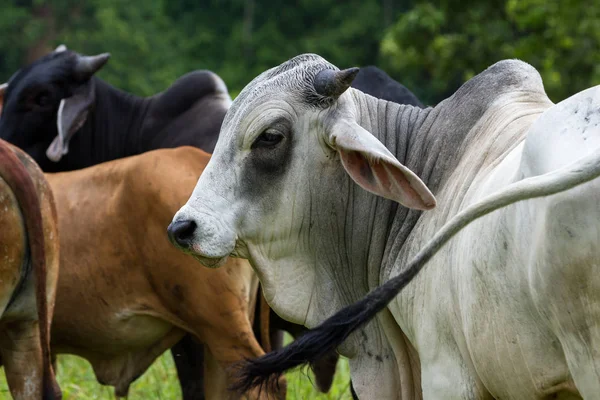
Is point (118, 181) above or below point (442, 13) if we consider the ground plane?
above

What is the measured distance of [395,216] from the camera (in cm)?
338

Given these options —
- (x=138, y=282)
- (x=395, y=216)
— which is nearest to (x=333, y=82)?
(x=395, y=216)

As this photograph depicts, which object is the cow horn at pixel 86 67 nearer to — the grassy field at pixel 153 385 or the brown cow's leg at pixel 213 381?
the grassy field at pixel 153 385

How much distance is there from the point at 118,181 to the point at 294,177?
1746mm

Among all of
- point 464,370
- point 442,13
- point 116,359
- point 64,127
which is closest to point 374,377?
point 464,370

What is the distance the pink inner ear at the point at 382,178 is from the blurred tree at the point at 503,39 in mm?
8732

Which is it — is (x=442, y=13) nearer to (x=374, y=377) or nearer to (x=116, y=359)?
(x=116, y=359)

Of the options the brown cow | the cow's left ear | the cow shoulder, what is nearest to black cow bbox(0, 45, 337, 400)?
the brown cow

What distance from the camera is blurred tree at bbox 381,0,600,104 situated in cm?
1180

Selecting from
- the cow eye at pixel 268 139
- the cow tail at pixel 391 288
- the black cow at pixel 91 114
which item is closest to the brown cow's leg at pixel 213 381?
the black cow at pixel 91 114

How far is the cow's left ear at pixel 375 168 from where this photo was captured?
3.09 m

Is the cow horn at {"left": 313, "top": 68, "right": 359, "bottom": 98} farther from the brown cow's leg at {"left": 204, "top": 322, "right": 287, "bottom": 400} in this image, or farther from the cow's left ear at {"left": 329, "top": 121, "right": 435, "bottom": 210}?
the brown cow's leg at {"left": 204, "top": 322, "right": 287, "bottom": 400}

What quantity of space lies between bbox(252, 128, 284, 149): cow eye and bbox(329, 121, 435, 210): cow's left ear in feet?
0.53

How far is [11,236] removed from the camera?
411 centimetres
